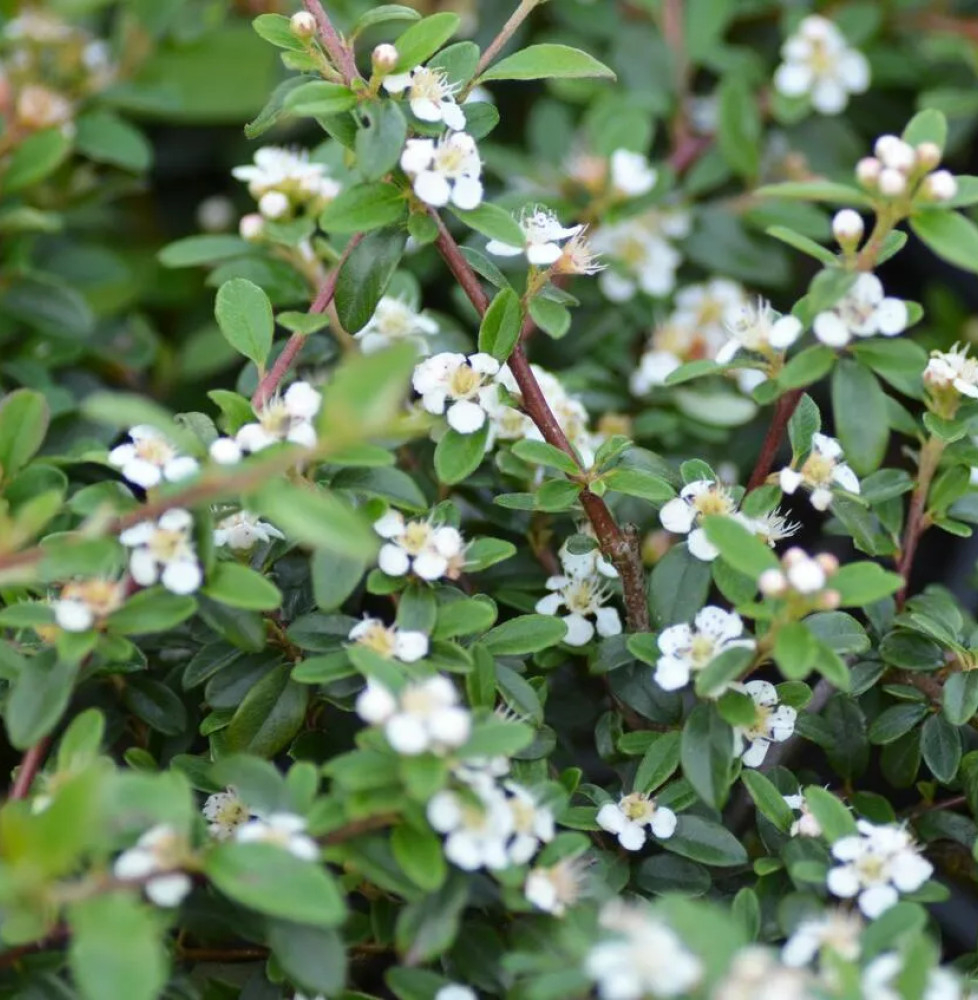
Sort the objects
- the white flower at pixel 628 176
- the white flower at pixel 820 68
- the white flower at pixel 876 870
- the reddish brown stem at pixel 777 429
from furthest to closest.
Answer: the white flower at pixel 820 68 < the white flower at pixel 628 176 < the reddish brown stem at pixel 777 429 < the white flower at pixel 876 870

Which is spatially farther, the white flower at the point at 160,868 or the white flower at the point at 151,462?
the white flower at the point at 151,462

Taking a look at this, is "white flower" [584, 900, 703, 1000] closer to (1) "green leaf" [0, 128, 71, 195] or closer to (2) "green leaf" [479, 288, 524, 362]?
(2) "green leaf" [479, 288, 524, 362]

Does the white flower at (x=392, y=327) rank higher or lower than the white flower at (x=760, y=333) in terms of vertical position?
lower

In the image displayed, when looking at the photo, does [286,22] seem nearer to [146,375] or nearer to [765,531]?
[765,531]

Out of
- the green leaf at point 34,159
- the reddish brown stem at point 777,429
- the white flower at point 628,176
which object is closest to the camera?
the reddish brown stem at point 777,429

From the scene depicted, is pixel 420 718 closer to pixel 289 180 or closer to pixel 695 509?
pixel 695 509

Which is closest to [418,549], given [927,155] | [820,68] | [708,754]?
[708,754]

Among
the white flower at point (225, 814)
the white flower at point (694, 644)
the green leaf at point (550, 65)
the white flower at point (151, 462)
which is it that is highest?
the green leaf at point (550, 65)

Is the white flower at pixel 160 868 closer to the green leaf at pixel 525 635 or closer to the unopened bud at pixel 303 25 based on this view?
the green leaf at pixel 525 635

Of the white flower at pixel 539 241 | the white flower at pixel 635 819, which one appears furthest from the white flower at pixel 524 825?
the white flower at pixel 539 241
